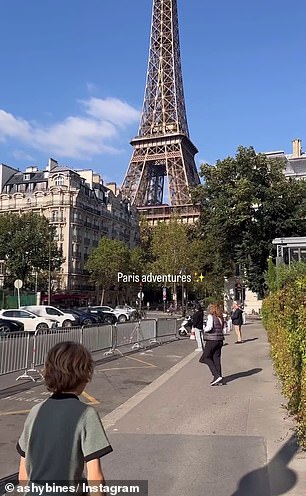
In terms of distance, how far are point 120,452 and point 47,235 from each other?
60.2 m

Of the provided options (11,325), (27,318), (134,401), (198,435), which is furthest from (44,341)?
(27,318)

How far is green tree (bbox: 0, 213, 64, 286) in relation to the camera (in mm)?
62500

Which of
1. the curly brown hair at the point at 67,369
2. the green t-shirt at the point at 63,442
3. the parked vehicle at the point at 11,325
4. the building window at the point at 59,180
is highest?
the building window at the point at 59,180

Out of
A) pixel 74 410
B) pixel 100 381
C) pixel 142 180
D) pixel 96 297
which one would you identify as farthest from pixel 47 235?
pixel 74 410

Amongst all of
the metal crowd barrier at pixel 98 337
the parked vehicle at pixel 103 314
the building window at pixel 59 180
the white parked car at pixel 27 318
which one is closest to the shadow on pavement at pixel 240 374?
the metal crowd barrier at pixel 98 337

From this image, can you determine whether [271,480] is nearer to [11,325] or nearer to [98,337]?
[98,337]

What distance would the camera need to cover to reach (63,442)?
249cm

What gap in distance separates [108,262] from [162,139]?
2951 cm

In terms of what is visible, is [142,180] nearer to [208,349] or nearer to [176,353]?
[176,353]

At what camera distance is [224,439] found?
250 inches

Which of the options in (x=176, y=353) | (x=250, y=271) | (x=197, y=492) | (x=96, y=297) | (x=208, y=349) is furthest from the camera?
(x=96, y=297)

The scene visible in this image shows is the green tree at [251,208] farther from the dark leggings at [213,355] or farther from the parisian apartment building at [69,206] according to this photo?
the parisian apartment building at [69,206]

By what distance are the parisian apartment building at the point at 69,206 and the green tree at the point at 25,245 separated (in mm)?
15038

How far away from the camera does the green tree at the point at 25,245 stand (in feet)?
205
